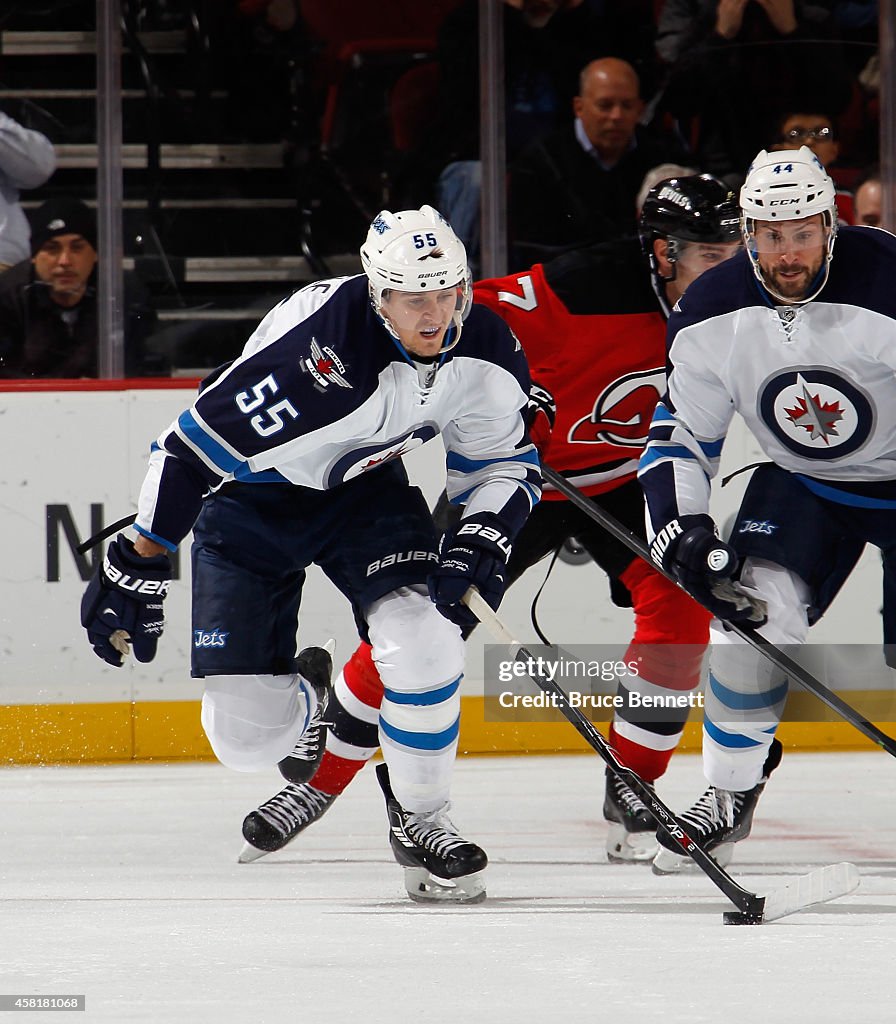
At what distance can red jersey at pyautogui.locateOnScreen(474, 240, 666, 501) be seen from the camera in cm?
339

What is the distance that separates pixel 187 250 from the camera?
4590mm

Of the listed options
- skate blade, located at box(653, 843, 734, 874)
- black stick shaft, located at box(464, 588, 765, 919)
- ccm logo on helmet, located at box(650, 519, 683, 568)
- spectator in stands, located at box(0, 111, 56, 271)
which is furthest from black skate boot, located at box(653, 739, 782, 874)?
spectator in stands, located at box(0, 111, 56, 271)

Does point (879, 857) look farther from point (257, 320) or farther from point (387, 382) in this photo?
point (257, 320)

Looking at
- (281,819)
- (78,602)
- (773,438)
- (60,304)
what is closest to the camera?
(773,438)

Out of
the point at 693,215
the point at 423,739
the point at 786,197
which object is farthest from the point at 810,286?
the point at 423,739

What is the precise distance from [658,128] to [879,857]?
2178 mm

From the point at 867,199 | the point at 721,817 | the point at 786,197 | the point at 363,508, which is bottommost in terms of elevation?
the point at 721,817

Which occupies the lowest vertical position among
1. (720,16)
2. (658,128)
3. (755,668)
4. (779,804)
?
(779,804)

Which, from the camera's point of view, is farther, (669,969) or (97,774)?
(97,774)

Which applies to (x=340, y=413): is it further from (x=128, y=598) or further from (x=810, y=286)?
(x=810, y=286)

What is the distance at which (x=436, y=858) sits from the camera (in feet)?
9.03

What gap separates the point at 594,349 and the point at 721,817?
37.2 inches

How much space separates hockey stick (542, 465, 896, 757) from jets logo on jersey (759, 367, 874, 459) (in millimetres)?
324

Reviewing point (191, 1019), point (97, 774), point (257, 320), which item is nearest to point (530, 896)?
point (191, 1019)
